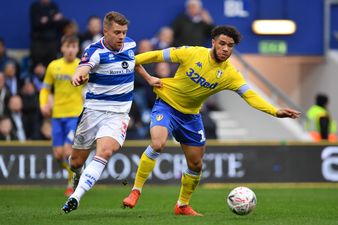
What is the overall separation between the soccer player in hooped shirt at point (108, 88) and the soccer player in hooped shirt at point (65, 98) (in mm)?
3644

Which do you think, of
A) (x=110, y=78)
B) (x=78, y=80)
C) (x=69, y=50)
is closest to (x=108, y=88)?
(x=110, y=78)

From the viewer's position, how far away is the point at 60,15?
20.3 meters

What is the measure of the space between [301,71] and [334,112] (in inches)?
61.5

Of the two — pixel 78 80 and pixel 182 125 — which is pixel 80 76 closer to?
pixel 78 80

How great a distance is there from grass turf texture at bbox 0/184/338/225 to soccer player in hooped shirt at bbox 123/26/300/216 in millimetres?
555

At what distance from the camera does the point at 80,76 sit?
1072 centimetres

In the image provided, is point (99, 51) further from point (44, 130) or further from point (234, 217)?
point (44, 130)

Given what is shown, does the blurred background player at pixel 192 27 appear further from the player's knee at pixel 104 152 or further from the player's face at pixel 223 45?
the player's knee at pixel 104 152

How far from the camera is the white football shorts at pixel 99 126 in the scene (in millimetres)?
11578

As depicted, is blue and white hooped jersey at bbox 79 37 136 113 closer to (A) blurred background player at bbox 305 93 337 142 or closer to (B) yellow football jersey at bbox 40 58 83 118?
(B) yellow football jersey at bbox 40 58 83 118

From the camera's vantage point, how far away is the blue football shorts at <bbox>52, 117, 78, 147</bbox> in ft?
52.1

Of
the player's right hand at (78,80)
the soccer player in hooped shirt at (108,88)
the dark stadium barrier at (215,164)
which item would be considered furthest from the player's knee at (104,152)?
the dark stadium barrier at (215,164)

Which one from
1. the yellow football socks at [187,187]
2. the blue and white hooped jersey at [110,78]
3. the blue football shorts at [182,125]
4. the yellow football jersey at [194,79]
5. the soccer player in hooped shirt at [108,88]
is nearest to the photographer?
the soccer player in hooped shirt at [108,88]

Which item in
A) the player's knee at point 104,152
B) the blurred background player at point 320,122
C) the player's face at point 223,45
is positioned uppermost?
the player's face at point 223,45
